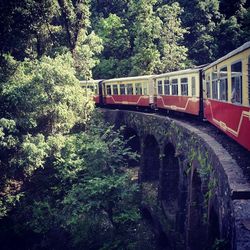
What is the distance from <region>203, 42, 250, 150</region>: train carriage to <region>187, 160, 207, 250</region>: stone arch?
2.07m

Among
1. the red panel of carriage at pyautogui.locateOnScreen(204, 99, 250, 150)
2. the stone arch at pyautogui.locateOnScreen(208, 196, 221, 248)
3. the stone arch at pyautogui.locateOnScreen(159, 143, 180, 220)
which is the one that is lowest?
the stone arch at pyautogui.locateOnScreen(159, 143, 180, 220)

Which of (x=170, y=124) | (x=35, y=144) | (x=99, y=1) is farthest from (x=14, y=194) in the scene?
(x=99, y=1)

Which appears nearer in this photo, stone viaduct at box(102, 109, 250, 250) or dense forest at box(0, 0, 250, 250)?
stone viaduct at box(102, 109, 250, 250)

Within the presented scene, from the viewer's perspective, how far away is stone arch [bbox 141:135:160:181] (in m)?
20.3

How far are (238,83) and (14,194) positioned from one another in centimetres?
1394

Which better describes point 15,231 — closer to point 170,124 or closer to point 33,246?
point 33,246

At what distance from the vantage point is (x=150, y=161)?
2045 cm

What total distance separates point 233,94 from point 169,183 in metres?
9.45

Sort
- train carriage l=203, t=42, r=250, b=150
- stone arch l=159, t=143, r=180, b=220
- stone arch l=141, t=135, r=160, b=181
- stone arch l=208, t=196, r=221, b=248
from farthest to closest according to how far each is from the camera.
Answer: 1. stone arch l=141, t=135, r=160, b=181
2. stone arch l=159, t=143, r=180, b=220
3. stone arch l=208, t=196, r=221, b=248
4. train carriage l=203, t=42, r=250, b=150

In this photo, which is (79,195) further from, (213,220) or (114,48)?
(114,48)

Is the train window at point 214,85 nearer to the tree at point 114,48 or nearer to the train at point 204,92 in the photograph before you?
the train at point 204,92

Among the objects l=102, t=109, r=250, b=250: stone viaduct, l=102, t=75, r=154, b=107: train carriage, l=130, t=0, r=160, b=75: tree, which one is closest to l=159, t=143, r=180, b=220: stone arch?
l=102, t=109, r=250, b=250: stone viaduct

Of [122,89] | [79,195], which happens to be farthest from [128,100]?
[79,195]

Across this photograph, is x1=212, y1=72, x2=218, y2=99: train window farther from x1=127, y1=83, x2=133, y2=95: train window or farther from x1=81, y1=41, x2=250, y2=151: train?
x1=127, y1=83, x2=133, y2=95: train window
